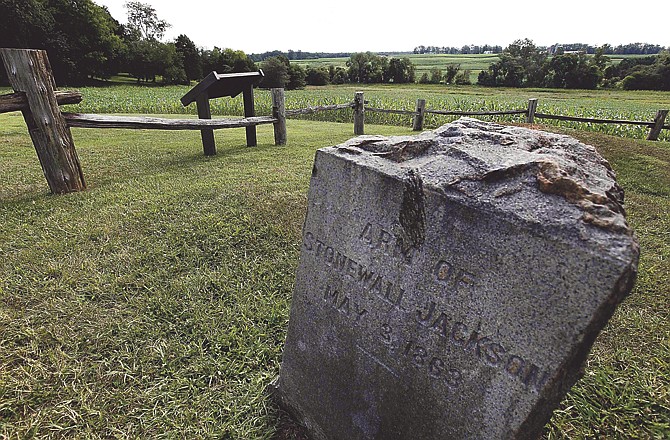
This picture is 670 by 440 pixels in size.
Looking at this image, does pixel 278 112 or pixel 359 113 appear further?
pixel 359 113

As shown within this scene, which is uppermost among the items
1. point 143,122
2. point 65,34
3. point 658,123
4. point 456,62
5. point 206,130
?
point 65,34

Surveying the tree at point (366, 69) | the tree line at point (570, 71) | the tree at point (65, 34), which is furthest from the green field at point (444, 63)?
the tree at point (65, 34)

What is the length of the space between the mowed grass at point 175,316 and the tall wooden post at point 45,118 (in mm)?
336

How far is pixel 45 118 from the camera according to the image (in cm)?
440

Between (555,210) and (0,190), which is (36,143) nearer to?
(0,190)

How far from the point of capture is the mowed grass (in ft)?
6.56

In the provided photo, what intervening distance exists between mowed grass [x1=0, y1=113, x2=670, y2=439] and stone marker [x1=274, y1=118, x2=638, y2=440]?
76 centimetres

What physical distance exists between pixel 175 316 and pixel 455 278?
2239 mm

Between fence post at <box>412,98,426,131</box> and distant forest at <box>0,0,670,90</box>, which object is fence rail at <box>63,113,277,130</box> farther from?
distant forest at <box>0,0,670,90</box>

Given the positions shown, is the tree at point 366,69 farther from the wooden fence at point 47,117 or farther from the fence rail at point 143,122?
the wooden fence at point 47,117

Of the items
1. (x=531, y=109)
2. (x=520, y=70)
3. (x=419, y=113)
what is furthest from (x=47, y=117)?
(x=520, y=70)

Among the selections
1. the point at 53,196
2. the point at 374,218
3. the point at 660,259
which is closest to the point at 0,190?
the point at 53,196

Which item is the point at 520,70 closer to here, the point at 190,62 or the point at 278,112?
the point at 190,62

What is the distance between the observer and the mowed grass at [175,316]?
200 centimetres
